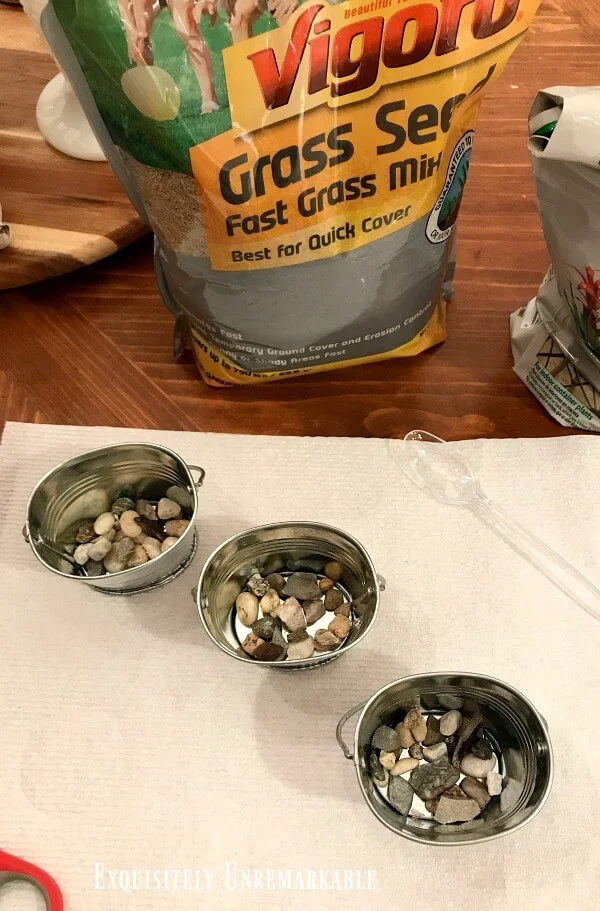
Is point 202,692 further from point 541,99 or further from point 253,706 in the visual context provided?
point 541,99

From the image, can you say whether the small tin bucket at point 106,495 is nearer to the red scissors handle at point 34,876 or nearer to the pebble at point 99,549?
the pebble at point 99,549

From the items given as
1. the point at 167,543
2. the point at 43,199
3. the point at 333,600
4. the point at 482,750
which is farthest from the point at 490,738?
the point at 43,199

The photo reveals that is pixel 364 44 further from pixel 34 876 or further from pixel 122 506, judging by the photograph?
pixel 34 876

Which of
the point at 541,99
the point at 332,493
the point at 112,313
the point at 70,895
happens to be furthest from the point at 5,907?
the point at 541,99

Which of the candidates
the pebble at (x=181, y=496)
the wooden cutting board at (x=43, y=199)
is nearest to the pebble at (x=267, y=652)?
the pebble at (x=181, y=496)

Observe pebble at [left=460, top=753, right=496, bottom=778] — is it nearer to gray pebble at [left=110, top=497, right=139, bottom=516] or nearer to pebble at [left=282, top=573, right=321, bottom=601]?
pebble at [left=282, top=573, right=321, bottom=601]

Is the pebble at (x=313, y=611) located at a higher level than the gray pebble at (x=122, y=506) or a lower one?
lower

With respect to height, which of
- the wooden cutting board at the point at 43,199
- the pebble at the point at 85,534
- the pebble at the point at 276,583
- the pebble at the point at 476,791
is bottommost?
the pebble at the point at 476,791

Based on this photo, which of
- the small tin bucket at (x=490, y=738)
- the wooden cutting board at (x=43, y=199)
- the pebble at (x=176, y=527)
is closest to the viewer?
the small tin bucket at (x=490, y=738)
